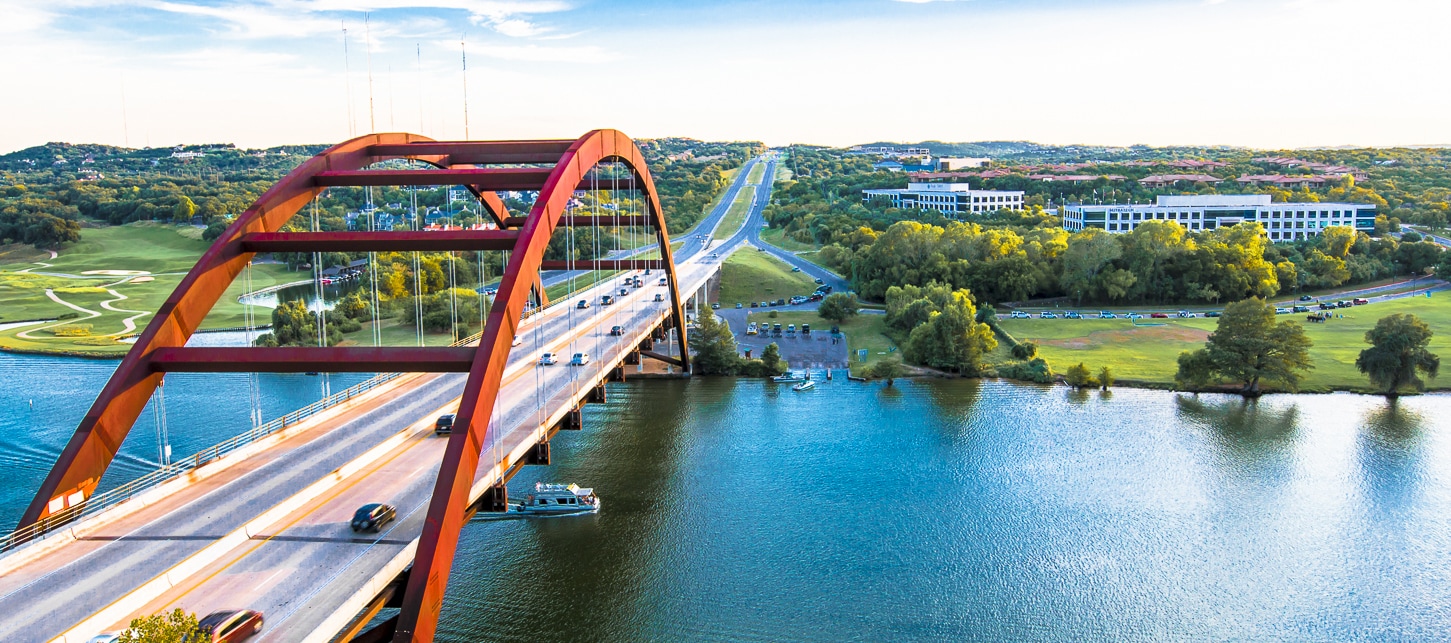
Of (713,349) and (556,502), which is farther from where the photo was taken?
(713,349)

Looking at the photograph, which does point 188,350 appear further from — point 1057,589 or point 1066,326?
point 1066,326

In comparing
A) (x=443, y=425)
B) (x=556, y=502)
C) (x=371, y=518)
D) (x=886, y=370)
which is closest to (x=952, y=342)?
(x=886, y=370)

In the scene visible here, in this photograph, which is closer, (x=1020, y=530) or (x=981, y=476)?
(x=1020, y=530)

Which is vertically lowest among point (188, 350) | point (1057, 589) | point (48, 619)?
point (1057, 589)

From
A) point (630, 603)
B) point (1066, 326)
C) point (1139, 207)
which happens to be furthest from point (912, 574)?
point (1139, 207)

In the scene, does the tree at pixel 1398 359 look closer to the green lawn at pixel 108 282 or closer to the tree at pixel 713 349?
the tree at pixel 713 349

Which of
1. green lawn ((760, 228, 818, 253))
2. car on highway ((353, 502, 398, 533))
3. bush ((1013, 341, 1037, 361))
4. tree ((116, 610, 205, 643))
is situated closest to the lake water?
car on highway ((353, 502, 398, 533))

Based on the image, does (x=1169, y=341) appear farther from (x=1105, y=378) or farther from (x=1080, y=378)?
(x=1080, y=378)
